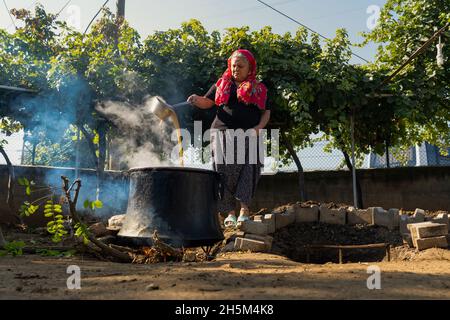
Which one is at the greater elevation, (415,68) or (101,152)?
(415,68)

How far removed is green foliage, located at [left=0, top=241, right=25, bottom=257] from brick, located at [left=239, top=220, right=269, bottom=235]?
6.72ft

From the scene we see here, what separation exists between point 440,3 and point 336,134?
3.08 m

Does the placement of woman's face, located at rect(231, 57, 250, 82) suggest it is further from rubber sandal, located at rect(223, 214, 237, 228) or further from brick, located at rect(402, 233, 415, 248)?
brick, located at rect(402, 233, 415, 248)

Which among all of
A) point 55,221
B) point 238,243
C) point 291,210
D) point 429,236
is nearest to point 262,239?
point 238,243

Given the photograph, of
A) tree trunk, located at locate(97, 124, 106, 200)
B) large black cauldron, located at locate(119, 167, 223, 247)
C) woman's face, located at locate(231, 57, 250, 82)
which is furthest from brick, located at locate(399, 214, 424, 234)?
tree trunk, located at locate(97, 124, 106, 200)

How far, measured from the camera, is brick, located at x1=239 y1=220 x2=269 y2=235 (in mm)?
4438

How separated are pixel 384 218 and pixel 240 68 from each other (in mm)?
2404

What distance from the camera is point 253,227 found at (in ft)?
14.8

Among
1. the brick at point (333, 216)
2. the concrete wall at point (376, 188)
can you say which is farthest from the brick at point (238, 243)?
the concrete wall at point (376, 188)

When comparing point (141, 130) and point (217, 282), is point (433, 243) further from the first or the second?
point (141, 130)

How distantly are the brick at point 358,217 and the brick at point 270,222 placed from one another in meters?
0.97

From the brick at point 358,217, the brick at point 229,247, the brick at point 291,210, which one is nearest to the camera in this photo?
the brick at point 229,247

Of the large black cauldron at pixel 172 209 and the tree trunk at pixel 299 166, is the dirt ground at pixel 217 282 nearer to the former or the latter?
the large black cauldron at pixel 172 209

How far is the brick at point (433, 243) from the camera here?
4.38 m
